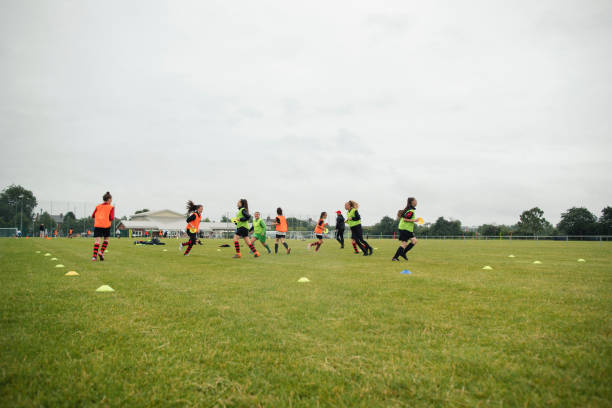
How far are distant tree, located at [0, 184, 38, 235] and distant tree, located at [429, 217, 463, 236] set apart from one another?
9445 cm

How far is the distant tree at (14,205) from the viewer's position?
282 feet

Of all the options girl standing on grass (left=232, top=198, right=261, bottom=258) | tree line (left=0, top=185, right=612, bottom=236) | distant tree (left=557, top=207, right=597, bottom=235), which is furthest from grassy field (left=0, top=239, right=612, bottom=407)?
distant tree (left=557, top=207, right=597, bottom=235)

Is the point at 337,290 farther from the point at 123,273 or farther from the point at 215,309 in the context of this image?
the point at 123,273

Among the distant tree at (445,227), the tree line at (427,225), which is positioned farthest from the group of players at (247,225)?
the distant tree at (445,227)

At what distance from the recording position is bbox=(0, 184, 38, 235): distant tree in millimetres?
85938

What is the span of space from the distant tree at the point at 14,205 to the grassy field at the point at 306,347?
331 feet

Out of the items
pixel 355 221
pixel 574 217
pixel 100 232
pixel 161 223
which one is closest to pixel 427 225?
pixel 574 217

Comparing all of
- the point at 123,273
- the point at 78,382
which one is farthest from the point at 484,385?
the point at 123,273

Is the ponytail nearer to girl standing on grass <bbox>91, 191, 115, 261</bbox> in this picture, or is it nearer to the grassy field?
girl standing on grass <bbox>91, 191, 115, 261</bbox>

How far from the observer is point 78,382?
245cm

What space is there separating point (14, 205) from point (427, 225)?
10712cm

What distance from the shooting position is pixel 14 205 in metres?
93.5

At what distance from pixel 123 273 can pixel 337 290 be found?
5309mm

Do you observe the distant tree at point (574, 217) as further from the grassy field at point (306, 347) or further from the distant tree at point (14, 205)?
the distant tree at point (14, 205)
